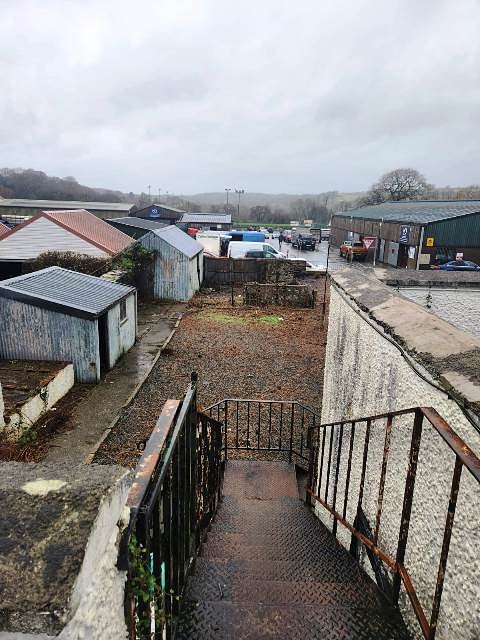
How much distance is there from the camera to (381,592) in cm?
301

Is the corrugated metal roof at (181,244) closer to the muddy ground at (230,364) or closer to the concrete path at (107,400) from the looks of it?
the muddy ground at (230,364)

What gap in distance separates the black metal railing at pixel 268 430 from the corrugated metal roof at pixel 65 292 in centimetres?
445

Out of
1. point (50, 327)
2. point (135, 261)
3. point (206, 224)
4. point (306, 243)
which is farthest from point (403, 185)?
point (50, 327)

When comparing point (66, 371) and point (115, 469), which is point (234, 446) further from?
point (115, 469)

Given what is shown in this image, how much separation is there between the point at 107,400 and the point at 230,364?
152 inches

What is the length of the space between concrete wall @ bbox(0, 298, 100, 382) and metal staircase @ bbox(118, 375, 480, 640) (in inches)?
265

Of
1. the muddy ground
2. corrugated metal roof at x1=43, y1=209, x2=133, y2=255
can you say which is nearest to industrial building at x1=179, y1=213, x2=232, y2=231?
corrugated metal roof at x1=43, y1=209, x2=133, y2=255

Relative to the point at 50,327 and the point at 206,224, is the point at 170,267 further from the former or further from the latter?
the point at 206,224

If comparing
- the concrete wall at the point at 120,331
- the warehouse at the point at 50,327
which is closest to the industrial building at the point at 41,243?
the concrete wall at the point at 120,331

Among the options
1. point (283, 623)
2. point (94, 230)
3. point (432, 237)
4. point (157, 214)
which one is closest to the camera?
point (283, 623)

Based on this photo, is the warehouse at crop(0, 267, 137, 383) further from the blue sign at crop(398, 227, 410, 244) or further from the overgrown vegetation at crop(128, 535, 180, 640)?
the blue sign at crop(398, 227, 410, 244)

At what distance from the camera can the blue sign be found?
31981 millimetres

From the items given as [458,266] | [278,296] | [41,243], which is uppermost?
[41,243]

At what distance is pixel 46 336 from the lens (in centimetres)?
1093
